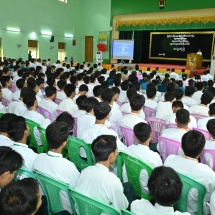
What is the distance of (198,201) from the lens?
2.13 meters

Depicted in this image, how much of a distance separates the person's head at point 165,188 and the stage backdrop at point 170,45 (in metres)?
15.6

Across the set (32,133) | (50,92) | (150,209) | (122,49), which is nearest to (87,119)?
(32,133)

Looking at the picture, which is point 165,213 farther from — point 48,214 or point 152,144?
point 152,144

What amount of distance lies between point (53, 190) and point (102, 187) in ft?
1.20

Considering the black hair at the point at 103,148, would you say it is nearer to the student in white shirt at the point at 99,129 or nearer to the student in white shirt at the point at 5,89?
the student in white shirt at the point at 99,129

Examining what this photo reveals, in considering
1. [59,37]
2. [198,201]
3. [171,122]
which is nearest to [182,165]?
[198,201]

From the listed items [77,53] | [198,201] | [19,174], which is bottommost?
[198,201]

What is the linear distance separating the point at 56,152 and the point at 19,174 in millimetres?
454

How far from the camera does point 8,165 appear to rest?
1.93 metres

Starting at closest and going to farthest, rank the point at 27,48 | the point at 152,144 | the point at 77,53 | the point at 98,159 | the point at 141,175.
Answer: the point at 98,159, the point at 141,175, the point at 152,144, the point at 27,48, the point at 77,53

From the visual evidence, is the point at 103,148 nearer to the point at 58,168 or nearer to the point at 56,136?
the point at 58,168

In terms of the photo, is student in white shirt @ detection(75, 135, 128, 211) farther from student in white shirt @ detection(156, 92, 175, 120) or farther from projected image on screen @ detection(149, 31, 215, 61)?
projected image on screen @ detection(149, 31, 215, 61)

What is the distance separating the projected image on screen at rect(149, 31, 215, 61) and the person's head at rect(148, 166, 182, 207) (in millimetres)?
15692

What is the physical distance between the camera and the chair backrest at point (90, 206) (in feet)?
5.37
